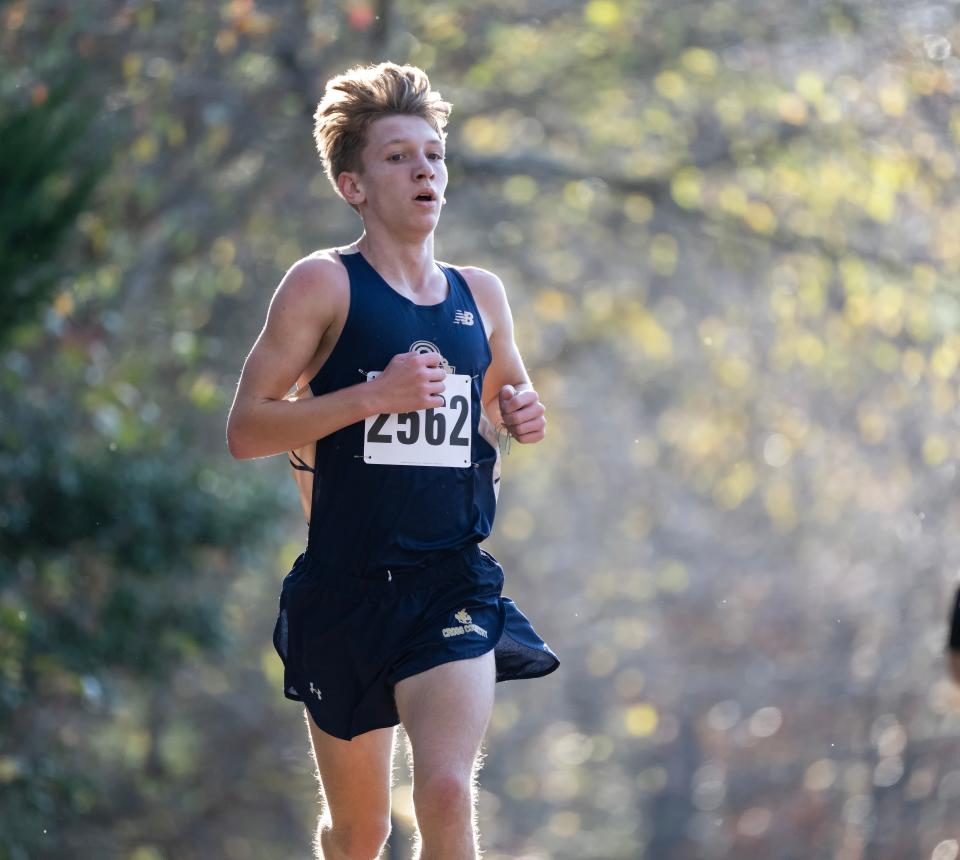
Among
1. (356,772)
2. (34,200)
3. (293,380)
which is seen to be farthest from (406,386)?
(34,200)

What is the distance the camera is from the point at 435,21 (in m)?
12.9

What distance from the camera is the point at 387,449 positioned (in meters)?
3.83

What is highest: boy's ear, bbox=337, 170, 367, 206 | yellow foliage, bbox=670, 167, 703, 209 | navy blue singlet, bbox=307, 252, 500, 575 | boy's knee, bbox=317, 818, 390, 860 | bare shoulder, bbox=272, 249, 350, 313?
boy's ear, bbox=337, 170, 367, 206

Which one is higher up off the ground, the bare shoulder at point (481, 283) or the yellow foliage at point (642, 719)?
the bare shoulder at point (481, 283)

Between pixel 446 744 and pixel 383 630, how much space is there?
337 millimetres

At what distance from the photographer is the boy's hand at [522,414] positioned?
389cm

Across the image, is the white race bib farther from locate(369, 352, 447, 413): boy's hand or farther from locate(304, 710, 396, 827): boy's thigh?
locate(304, 710, 396, 827): boy's thigh

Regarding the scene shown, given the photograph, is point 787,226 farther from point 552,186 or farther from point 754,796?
point 754,796

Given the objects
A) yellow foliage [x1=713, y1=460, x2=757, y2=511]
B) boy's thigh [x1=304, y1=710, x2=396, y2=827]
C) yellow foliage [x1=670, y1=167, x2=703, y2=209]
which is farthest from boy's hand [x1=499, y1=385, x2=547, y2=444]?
yellow foliage [x1=713, y1=460, x2=757, y2=511]

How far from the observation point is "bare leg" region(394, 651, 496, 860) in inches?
141

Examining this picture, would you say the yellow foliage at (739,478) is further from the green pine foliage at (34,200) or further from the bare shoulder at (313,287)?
the bare shoulder at (313,287)

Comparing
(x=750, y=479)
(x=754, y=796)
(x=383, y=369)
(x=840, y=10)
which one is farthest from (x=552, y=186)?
(x=383, y=369)

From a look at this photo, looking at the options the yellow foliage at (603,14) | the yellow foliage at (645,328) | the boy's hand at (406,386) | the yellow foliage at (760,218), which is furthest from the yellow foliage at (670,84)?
the boy's hand at (406,386)

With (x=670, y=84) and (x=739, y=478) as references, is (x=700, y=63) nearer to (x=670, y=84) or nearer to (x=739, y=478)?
(x=670, y=84)
